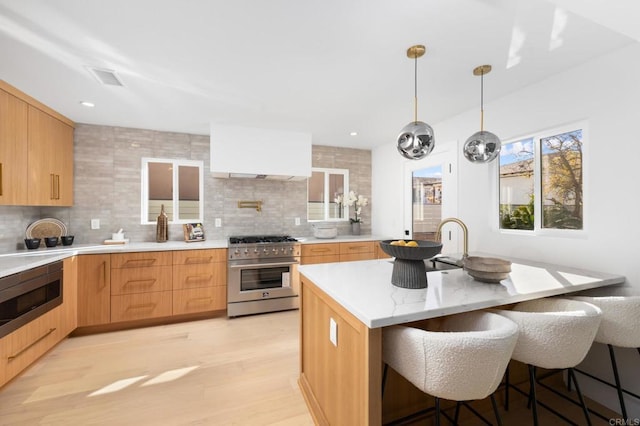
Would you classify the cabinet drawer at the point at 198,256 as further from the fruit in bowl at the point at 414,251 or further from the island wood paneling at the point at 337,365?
the fruit in bowl at the point at 414,251

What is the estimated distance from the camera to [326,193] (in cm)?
437

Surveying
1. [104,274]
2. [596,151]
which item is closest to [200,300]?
[104,274]

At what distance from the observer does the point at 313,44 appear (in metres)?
1.71

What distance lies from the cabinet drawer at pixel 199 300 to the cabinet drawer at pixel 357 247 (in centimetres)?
159

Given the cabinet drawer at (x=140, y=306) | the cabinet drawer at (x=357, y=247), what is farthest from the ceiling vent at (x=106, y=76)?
the cabinet drawer at (x=357, y=247)

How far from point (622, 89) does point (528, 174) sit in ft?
2.66

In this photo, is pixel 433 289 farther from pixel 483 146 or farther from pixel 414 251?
pixel 483 146

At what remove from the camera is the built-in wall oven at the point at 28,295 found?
1.84 metres

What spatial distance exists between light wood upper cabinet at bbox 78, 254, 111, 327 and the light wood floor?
0.66 ft

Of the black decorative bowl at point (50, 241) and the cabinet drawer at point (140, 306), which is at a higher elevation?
the black decorative bowl at point (50, 241)

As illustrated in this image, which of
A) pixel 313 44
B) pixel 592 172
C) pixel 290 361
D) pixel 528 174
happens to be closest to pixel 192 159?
pixel 313 44

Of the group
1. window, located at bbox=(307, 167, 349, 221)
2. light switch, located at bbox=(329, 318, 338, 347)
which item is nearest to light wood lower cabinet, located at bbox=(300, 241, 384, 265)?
Answer: window, located at bbox=(307, 167, 349, 221)

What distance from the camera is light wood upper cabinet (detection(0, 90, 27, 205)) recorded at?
221 cm

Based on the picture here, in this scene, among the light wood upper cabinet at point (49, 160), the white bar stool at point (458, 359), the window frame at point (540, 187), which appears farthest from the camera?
the light wood upper cabinet at point (49, 160)
